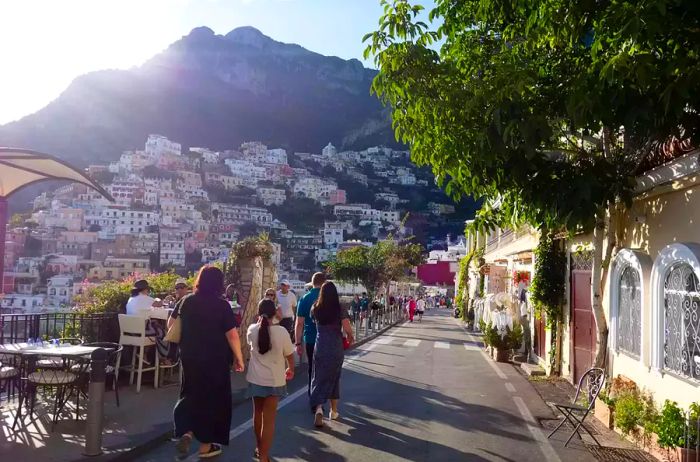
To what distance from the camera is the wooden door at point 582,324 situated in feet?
36.5

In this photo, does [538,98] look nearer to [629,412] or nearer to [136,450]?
[629,412]

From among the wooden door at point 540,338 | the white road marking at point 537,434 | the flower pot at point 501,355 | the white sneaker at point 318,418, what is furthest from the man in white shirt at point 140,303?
the flower pot at point 501,355

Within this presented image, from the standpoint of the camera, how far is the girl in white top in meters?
5.83

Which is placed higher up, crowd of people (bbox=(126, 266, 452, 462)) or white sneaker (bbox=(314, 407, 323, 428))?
crowd of people (bbox=(126, 266, 452, 462))

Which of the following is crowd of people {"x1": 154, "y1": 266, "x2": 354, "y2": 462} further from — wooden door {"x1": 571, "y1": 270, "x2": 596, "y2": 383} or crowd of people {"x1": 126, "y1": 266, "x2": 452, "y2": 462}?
wooden door {"x1": 571, "y1": 270, "x2": 596, "y2": 383}

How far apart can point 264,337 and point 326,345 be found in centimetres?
193

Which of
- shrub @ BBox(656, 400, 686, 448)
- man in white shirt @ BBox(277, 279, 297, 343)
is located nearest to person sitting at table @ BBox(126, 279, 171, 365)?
man in white shirt @ BBox(277, 279, 297, 343)

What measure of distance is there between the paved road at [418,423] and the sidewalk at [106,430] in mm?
302

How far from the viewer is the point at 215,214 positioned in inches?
6398

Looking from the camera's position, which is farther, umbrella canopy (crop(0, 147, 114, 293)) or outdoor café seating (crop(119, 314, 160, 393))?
Result: outdoor café seating (crop(119, 314, 160, 393))

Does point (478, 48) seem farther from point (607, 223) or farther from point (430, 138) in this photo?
point (607, 223)

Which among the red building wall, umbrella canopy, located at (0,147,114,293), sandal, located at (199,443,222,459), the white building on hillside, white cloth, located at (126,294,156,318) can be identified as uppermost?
the white building on hillside

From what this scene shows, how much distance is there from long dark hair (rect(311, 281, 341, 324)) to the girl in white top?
1.61 metres

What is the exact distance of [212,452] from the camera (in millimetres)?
6094
